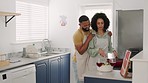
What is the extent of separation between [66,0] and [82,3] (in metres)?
0.41

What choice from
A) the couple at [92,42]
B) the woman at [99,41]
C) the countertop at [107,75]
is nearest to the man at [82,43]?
the couple at [92,42]

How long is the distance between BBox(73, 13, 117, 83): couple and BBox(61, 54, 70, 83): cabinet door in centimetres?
177

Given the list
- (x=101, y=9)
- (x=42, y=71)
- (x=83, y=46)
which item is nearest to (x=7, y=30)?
(x=42, y=71)

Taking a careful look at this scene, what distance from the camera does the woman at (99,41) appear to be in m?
2.74

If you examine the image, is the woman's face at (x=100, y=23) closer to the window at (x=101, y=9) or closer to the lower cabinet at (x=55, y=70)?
the lower cabinet at (x=55, y=70)

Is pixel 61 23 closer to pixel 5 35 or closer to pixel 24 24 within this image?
pixel 24 24

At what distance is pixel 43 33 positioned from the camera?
514cm

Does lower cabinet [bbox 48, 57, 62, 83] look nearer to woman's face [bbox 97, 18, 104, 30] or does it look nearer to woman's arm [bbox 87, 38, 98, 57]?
woman's arm [bbox 87, 38, 98, 57]

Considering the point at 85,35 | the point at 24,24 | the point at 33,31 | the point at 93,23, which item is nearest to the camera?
the point at 93,23

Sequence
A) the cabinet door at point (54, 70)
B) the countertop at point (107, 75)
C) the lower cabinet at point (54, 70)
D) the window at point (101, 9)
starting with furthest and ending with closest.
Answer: the window at point (101, 9) < the cabinet door at point (54, 70) < the lower cabinet at point (54, 70) < the countertop at point (107, 75)

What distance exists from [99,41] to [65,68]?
2239 mm

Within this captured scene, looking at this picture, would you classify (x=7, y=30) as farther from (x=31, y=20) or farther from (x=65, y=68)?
(x=65, y=68)

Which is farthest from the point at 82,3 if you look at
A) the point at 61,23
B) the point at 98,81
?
the point at 98,81

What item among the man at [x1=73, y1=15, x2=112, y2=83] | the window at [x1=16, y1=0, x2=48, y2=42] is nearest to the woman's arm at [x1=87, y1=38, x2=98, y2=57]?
the man at [x1=73, y1=15, x2=112, y2=83]
